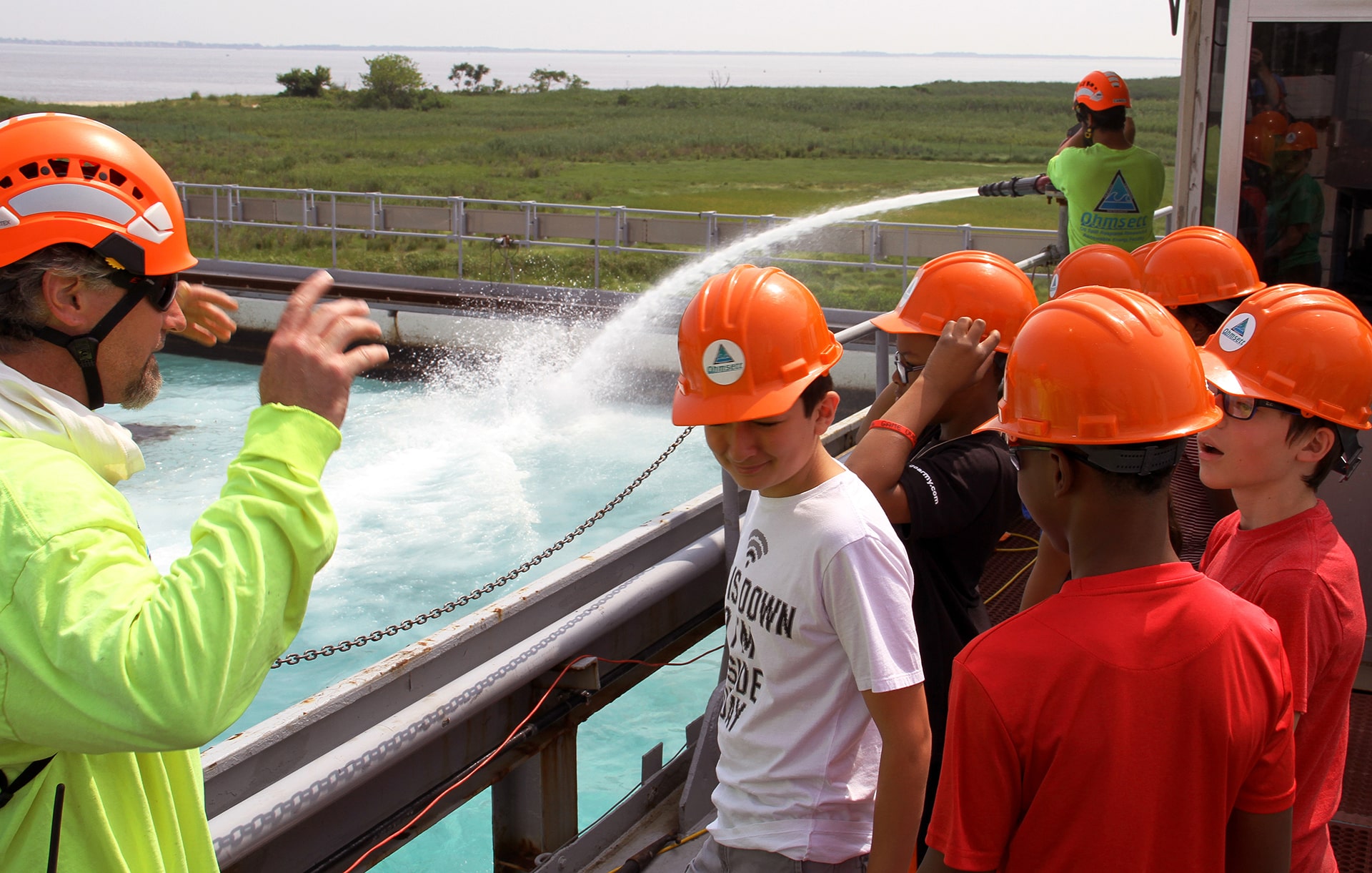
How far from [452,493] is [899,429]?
9938 mm

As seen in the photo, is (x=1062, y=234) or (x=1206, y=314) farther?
(x=1062, y=234)

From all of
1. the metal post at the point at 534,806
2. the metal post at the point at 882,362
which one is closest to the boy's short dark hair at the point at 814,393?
the metal post at the point at 534,806

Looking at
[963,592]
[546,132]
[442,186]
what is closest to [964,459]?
[963,592]

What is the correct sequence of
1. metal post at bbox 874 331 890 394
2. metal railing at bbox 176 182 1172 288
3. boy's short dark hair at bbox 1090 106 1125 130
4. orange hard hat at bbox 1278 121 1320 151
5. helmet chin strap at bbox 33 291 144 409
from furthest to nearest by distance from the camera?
metal railing at bbox 176 182 1172 288, boy's short dark hair at bbox 1090 106 1125 130, metal post at bbox 874 331 890 394, orange hard hat at bbox 1278 121 1320 151, helmet chin strap at bbox 33 291 144 409

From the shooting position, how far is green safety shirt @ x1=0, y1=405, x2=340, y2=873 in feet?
4.38

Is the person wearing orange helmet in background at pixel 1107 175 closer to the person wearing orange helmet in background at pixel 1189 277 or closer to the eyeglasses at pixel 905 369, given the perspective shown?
the person wearing orange helmet in background at pixel 1189 277

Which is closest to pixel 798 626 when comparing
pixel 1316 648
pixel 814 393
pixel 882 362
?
pixel 814 393

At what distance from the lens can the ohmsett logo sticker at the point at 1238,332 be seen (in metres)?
2.45

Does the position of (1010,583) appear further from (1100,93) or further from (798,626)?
(1100,93)

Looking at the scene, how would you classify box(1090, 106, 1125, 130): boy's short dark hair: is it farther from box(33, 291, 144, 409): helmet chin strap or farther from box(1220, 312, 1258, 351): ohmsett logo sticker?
box(33, 291, 144, 409): helmet chin strap

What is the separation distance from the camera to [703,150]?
65188 millimetres

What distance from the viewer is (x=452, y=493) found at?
1207 cm

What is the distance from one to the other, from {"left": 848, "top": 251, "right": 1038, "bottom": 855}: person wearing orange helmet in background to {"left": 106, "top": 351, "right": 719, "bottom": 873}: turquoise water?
14.3 feet

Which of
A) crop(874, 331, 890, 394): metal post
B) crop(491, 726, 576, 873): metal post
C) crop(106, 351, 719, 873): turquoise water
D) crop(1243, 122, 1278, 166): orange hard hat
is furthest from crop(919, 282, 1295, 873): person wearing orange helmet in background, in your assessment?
crop(106, 351, 719, 873): turquoise water
